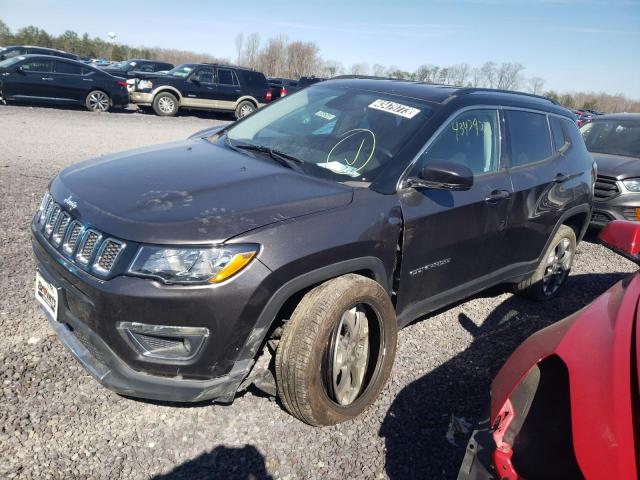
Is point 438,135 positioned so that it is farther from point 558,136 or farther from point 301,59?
point 301,59

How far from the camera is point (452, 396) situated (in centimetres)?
311

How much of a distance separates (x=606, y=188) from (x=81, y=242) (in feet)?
21.9

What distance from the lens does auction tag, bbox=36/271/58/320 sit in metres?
2.47

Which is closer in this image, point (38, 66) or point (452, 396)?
point (452, 396)

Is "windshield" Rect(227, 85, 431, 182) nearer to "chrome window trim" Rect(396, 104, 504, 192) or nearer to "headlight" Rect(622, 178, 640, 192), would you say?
"chrome window trim" Rect(396, 104, 504, 192)

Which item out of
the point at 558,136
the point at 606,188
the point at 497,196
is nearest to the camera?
the point at 497,196

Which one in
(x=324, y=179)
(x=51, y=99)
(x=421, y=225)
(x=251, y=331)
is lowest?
(x=51, y=99)

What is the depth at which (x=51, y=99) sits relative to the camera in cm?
1438

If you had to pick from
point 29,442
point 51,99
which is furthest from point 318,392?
point 51,99

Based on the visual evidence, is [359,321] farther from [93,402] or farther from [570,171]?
[570,171]

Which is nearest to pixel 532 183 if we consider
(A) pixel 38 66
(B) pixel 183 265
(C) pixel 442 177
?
(C) pixel 442 177

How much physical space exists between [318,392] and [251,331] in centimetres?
52

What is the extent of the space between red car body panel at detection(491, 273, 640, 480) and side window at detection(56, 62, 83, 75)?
51.7ft

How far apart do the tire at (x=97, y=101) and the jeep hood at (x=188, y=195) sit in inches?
533
